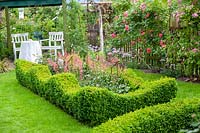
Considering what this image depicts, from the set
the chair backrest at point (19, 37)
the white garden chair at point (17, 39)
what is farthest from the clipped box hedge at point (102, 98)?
the chair backrest at point (19, 37)

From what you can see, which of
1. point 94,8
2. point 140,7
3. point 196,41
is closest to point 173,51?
point 196,41

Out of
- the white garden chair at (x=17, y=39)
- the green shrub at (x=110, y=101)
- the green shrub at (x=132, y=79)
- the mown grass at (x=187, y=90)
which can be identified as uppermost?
the white garden chair at (x=17, y=39)

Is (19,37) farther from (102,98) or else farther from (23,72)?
(102,98)

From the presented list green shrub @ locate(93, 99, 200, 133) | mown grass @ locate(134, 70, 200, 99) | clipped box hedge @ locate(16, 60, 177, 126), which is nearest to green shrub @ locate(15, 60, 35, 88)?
clipped box hedge @ locate(16, 60, 177, 126)

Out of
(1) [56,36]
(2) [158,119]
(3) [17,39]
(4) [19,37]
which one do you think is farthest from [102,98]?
(3) [17,39]

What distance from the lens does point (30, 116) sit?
5.79 metres

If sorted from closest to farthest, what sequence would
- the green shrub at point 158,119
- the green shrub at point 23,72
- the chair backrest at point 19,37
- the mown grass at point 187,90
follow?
the green shrub at point 158,119, the mown grass at point 187,90, the green shrub at point 23,72, the chair backrest at point 19,37

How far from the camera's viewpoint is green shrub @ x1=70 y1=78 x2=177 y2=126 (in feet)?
16.2

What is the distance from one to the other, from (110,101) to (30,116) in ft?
4.80

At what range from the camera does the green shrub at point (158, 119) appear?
3785 millimetres

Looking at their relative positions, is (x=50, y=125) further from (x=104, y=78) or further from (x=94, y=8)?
(x=94, y=8)

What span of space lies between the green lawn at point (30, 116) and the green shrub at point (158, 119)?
3.80ft

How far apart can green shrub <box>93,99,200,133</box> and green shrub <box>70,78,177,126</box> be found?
87cm

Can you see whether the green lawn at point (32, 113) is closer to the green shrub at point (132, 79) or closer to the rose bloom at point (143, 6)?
the green shrub at point (132, 79)
